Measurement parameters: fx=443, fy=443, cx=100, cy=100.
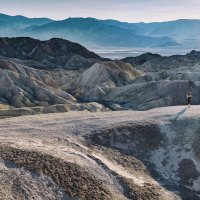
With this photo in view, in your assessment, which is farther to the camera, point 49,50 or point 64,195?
point 49,50

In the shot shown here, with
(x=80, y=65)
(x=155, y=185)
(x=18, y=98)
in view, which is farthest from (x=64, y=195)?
(x=80, y=65)

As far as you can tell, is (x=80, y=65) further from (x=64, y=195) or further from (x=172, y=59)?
(x=64, y=195)

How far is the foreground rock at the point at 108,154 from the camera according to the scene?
28.3 m

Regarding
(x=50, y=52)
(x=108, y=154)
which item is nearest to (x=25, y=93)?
(x=108, y=154)

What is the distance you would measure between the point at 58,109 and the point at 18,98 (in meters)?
14.7

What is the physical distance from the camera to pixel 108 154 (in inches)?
1356

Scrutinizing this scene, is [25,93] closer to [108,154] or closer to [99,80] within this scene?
[99,80]

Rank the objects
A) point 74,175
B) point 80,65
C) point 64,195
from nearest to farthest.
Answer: point 64,195 < point 74,175 < point 80,65

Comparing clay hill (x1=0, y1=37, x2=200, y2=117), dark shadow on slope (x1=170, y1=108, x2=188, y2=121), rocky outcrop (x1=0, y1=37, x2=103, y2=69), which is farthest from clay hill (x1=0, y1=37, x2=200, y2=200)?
rocky outcrop (x1=0, y1=37, x2=103, y2=69)

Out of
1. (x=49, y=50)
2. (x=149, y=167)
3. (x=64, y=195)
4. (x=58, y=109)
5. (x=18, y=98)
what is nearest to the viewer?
(x=64, y=195)

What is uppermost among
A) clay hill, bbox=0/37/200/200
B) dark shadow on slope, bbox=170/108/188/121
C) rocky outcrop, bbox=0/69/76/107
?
dark shadow on slope, bbox=170/108/188/121

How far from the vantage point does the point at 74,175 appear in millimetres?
29016

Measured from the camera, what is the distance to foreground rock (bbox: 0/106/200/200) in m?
28.3

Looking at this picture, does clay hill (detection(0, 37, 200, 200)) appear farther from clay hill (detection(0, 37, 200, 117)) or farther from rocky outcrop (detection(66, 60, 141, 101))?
rocky outcrop (detection(66, 60, 141, 101))
